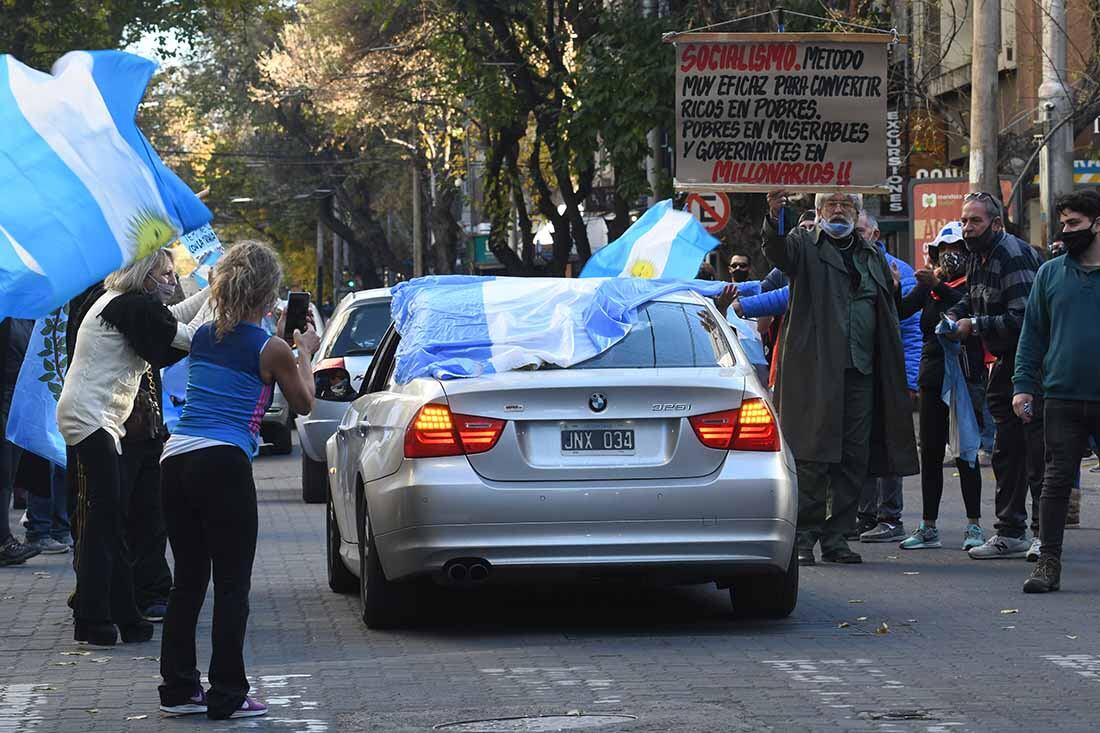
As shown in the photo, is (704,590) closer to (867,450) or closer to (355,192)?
(867,450)

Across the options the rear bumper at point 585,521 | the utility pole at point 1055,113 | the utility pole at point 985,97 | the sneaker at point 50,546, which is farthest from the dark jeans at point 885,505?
the utility pole at point 1055,113

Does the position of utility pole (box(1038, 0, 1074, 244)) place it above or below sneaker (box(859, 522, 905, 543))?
above

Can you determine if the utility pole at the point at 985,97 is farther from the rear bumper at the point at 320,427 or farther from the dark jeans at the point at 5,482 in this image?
the dark jeans at the point at 5,482

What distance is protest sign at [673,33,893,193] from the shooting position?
17031 millimetres

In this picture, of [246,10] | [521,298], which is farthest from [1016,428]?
[246,10]

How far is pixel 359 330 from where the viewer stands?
53.3ft

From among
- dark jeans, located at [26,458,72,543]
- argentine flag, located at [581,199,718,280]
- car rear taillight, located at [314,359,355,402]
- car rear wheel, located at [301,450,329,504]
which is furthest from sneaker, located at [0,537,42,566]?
car rear wheel, located at [301,450,329,504]

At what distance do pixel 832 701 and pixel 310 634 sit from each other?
9.12 feet

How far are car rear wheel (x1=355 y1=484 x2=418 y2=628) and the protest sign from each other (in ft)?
28.3

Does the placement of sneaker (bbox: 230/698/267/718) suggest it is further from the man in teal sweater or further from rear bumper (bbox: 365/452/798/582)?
the man in teal sweater

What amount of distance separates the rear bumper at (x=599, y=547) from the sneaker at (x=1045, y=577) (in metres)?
1.90

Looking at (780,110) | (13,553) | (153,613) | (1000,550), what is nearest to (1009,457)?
(1000,550)

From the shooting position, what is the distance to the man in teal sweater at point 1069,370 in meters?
9.80

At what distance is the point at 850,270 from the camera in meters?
11.0
